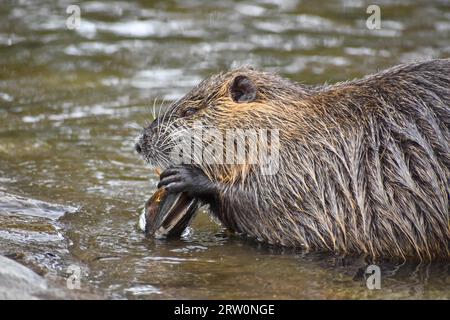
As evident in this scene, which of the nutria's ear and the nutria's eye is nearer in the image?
the nutria's ear

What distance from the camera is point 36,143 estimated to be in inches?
287

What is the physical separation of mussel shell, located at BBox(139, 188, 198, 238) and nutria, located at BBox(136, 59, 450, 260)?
11 cm

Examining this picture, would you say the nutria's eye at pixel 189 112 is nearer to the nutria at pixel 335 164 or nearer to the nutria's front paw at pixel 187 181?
the nutria at pixel 335 164

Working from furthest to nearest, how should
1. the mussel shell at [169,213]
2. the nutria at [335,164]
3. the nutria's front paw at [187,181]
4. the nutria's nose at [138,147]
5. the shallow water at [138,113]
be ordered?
the nutria's nose at [138,147]
the mussel shell at [169,213]
the nutria's front paw at [187,181]
the nutria at [335,164]
the shallow water at [138,113]

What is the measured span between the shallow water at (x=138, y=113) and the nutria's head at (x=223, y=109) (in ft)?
1.77

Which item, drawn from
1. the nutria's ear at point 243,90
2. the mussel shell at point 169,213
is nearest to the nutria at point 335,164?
the nutria's ear at point 243,90

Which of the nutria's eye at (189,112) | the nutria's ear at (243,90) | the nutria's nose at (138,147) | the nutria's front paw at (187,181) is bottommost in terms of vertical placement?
the nutria's front paw at (187,181)

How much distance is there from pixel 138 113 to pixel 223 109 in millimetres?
2659

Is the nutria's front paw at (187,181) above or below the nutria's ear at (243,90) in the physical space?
below

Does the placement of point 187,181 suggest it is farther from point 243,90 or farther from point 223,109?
point 243,90

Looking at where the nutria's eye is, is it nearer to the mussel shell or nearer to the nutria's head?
the nutria's head

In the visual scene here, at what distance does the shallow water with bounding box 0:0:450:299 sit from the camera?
4.70 metres

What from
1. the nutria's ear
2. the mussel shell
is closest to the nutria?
the nutria's ear

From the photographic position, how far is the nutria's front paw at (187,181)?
517 cm
